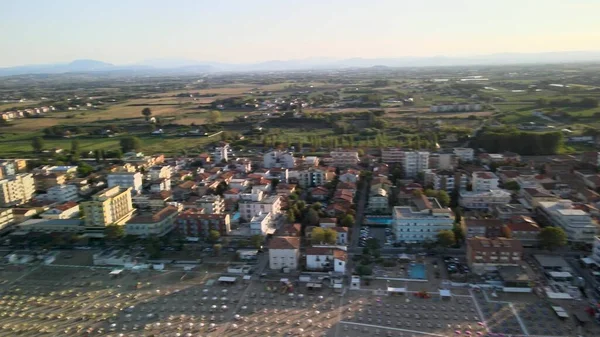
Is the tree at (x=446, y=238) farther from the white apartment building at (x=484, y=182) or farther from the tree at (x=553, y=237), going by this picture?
the white apartment building at (x=484, y=182)

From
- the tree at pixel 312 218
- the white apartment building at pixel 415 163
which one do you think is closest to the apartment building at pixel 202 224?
the tree at pixel 312 218

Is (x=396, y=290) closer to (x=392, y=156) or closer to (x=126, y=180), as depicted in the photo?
(x=392, y=156)

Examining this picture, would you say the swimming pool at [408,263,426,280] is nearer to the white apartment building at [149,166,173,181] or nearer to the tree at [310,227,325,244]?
the tree at [310,227,325,244]

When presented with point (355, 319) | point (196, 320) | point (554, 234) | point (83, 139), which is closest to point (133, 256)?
point (196, 320)

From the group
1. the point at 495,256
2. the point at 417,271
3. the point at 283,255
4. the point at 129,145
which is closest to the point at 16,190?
the point at 129,145

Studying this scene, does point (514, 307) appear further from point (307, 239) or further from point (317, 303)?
point (307, 239)

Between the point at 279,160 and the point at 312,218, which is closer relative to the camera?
the point at 312,218
